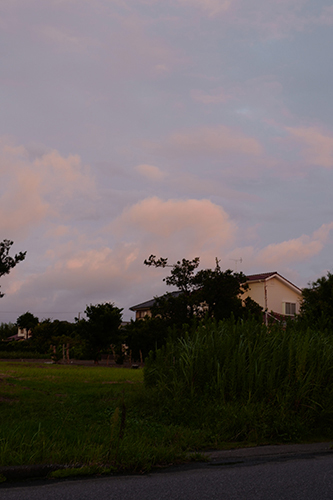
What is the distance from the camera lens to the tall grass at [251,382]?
326 inches

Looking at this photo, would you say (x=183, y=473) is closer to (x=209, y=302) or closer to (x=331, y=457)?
(x=331, y=457)

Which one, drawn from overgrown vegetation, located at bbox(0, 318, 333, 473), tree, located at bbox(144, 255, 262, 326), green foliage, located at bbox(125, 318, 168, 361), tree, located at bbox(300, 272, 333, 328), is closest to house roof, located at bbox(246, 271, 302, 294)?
green foliage, located at bbox(125, 318, 168, 361)

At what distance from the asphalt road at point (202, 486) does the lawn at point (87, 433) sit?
15.4 inches

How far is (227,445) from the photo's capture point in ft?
23.9

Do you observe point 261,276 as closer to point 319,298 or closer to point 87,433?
point 319,298

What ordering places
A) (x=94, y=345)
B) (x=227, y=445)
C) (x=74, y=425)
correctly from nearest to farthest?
(x=227, y=445) < (x=74, y=425) < (x=94, y=345)

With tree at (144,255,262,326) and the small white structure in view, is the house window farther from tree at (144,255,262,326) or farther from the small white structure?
tree at (144,255,262,326)

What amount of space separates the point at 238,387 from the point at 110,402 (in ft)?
10.2

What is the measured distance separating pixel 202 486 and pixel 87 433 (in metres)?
2.44

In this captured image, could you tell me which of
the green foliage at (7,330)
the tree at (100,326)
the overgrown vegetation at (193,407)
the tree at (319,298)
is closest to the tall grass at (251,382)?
the overgrown vegetation at (193,407)

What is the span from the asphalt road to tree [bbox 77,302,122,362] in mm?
34755

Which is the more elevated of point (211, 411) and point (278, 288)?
point (278, 288)

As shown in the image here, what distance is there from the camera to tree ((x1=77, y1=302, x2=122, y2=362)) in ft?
131

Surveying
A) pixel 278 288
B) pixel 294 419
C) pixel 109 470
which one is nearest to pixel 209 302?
pixel 294 419
